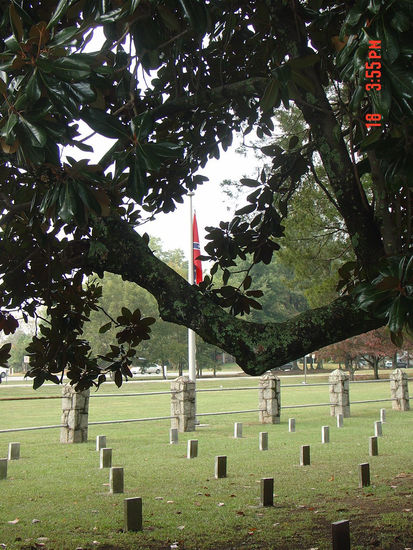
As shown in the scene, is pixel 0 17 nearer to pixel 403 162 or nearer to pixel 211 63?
pixel 403 162

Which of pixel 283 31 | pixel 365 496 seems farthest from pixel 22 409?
pixel 283 31

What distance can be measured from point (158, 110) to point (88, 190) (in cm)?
186

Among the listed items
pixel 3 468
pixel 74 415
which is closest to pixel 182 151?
pixel 3 468

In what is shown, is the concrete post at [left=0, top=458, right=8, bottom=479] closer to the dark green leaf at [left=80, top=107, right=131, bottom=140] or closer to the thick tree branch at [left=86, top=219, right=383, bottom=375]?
the thick tree branch at [left=86, top=219, right=383, bottom=375]

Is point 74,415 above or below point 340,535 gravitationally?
above

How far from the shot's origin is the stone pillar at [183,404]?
50.7 ft

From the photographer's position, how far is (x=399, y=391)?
20.7 meters

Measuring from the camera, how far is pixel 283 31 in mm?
4602

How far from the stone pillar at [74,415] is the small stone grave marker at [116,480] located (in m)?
4.82

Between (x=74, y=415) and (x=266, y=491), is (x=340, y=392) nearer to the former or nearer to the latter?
(x=74, y=415)

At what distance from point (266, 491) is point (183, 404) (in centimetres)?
815

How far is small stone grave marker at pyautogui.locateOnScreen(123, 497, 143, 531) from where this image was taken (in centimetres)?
624

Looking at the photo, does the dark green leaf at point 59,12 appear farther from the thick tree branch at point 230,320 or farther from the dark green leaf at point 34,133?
the thick tree branch at point 230,320

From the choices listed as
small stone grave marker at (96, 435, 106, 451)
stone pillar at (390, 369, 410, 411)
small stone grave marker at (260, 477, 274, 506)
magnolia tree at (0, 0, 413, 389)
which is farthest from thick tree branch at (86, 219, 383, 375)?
stone pillar at (390, 369, 410, 411)
